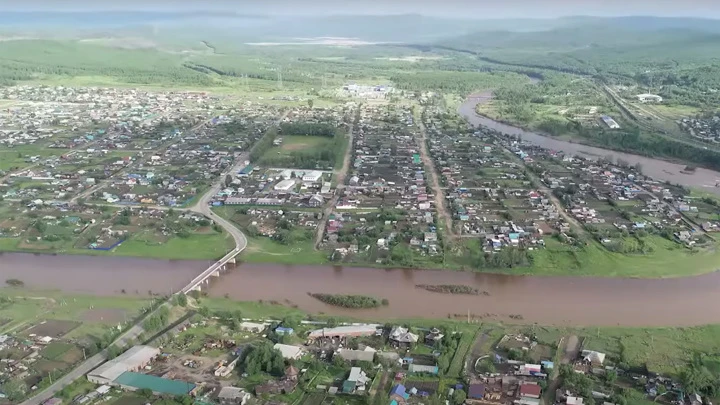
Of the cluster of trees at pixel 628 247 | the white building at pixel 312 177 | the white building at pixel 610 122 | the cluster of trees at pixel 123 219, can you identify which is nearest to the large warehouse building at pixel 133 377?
the cluster of trees at pixel 123 219

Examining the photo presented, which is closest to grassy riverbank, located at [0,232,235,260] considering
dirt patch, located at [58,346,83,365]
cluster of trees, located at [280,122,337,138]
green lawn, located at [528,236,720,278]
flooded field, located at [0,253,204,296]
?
flooded field, located at [0,253,204,296]

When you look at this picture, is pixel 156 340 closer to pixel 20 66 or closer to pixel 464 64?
pixel 20 66

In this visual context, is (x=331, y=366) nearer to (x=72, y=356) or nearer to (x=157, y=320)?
(x=157, y=320)

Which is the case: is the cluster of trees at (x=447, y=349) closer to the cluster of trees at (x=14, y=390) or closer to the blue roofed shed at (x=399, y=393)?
the blue roofed shed at (x=399, y=393)

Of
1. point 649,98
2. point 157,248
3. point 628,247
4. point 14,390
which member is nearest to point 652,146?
point 628,247

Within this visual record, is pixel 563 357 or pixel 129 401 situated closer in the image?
Answer: pixel 129 401
